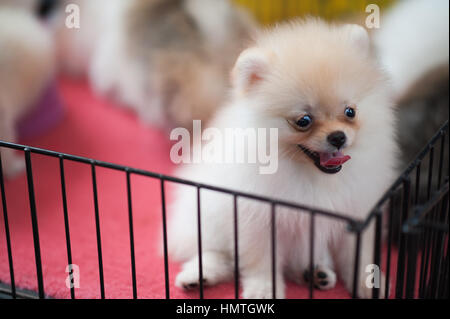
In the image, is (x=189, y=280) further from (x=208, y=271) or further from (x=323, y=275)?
(x=323, y=275)

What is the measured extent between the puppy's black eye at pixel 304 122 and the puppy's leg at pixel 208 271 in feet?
1.44

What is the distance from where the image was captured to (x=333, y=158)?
1044mm

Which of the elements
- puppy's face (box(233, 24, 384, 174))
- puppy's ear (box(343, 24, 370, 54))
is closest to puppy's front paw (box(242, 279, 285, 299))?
puppy's face (box(233, 24, 384, 174))

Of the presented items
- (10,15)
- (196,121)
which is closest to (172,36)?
(196,121)

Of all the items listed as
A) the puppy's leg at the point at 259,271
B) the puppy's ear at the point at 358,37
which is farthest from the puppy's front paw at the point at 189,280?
the puppy's ear at the point at 358,37

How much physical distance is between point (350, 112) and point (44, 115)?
1390 mm

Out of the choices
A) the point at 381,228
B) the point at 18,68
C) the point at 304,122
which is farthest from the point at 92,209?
the point at 381,228

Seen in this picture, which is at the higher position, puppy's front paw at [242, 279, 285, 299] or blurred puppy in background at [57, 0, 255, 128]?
blurred puppy in background at [57, 0, 255, 128]

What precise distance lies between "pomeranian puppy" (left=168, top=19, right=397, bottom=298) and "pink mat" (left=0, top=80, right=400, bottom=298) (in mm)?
85

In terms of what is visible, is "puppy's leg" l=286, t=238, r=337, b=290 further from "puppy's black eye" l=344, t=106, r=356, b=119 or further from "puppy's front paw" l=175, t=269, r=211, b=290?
"puppy's black eye" l=344, t=106, r=356, b=119

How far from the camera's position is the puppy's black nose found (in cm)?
99

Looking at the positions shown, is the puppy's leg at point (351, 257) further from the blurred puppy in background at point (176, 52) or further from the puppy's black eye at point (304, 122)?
the blurred puppy in background at point (176, 52)

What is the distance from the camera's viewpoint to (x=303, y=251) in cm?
125

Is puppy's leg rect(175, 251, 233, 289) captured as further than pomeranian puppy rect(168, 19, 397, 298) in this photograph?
Yes
